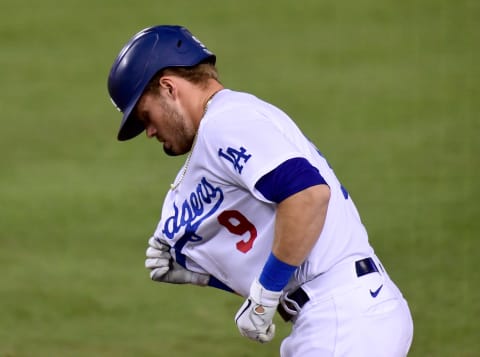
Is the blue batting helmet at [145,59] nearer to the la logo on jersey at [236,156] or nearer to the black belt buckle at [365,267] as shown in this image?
the la logo on jersey at [236,156]

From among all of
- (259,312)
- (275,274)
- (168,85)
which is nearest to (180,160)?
(168,85)

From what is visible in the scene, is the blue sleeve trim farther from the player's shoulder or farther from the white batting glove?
the white batting glove

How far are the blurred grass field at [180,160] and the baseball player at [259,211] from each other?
3075 millimetres

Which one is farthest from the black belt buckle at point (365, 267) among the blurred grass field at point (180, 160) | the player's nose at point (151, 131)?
the blurred grass field at point (180, 160)

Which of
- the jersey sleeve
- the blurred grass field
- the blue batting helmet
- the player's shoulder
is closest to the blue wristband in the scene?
the jersey sleeve

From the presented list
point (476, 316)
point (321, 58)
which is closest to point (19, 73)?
point (321, 58)

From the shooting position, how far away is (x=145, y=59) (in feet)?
13.5

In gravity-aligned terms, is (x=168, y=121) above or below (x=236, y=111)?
below

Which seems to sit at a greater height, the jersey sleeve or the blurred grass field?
the jersey sleeve

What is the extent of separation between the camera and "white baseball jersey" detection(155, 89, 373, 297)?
3887 millimetres

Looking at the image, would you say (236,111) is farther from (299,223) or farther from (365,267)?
(365,267)

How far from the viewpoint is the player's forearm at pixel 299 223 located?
3.81m

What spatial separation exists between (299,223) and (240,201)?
0.34m

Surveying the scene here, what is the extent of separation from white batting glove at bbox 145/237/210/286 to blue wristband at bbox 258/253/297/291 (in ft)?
1.97
